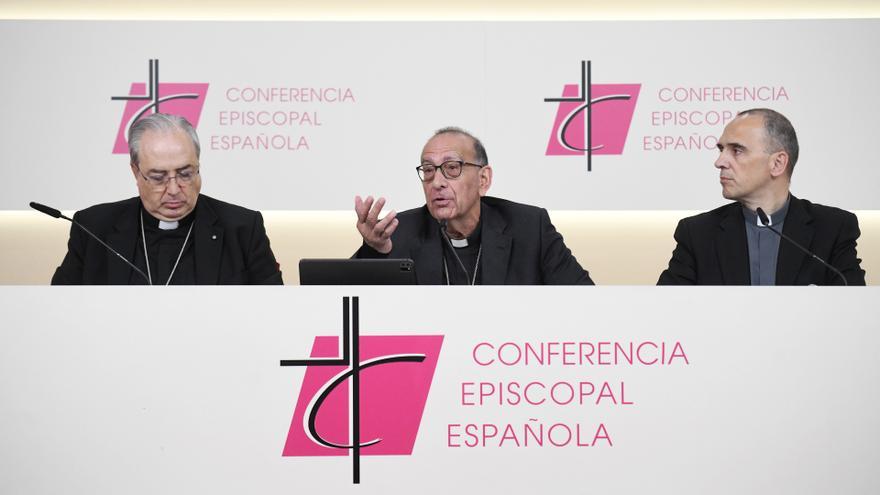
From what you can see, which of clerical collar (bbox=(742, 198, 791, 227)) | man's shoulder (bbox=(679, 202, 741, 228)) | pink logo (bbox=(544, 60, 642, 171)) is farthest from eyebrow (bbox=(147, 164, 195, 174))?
clerical collar (bbox=(742, 198, 791, 227))

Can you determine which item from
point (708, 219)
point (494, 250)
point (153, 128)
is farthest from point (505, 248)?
point (153, 128)

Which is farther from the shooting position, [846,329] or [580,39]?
[580,39]

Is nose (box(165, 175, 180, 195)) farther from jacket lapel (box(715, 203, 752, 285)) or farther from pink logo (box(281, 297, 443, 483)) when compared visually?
jacket lapel (box(715, 203, 752, 285))

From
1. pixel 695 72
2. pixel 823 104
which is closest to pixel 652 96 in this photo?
pixel 695 72

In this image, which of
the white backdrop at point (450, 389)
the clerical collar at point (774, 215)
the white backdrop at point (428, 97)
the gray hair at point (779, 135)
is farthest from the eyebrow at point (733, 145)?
the white backdrop at point (450, 389)

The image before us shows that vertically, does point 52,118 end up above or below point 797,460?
above

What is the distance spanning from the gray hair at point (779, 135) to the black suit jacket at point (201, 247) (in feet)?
6.12

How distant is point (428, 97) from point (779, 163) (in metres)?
1.51

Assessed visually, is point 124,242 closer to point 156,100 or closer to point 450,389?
point 156,100

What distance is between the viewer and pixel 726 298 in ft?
7.04

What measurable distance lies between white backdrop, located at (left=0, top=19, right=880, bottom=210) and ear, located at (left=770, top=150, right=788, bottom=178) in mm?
657

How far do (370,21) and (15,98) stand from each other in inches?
62.2

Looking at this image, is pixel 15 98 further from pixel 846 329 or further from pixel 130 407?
pixel 846 329

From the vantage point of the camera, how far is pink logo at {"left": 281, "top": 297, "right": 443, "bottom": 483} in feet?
6.86
